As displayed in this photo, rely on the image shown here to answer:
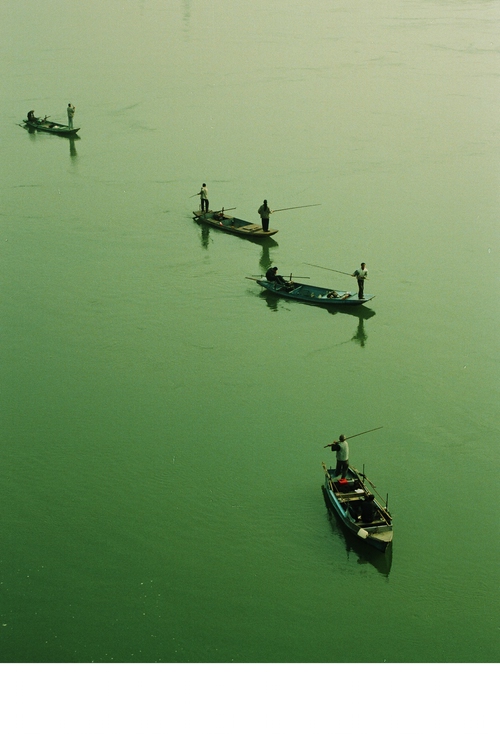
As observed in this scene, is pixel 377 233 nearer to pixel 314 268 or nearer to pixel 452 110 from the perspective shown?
pixel 314 268

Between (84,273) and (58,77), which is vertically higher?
(58,77)

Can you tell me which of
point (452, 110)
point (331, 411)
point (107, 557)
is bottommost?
point (107, 557)

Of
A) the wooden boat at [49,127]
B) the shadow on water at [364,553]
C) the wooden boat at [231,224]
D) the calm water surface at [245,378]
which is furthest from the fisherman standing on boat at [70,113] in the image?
the shadow on water at [364,553]

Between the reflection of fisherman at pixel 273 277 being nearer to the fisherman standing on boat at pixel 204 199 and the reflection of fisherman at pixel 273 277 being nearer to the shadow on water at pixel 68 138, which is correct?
the fisherman standing on boat at pixel 204 199

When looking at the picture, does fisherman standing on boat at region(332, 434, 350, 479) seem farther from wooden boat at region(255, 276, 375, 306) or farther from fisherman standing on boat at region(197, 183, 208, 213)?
fisherman standing on boat at region(197, 183, 208, 213)

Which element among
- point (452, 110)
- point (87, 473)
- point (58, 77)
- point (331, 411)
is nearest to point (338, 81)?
point (452, 110)
